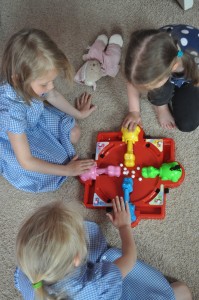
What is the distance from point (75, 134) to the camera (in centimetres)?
128

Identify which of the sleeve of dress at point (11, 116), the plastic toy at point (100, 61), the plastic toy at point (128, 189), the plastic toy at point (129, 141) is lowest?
the plastic toy at point (128, 189)

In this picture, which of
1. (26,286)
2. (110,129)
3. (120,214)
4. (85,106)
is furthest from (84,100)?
(26,286)

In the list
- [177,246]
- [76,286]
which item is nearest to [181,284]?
[177,246]

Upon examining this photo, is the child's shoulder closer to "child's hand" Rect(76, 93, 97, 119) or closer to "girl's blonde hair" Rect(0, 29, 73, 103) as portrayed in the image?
"girl's blonde hair" Rect(0, 29, 73, 103)

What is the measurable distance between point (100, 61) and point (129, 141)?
360mm

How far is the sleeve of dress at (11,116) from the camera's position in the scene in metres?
1.05

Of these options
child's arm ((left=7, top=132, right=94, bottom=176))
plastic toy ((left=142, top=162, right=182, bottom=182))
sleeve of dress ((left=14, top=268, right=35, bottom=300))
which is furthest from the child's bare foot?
sleeve of dress ((left=14, top=268, right=35, bottom=300))

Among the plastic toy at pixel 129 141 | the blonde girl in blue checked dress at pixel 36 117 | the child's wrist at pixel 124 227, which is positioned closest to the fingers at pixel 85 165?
the blonde girl in blue checked dress at pixel 36 117

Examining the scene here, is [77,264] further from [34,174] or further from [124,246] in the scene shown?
[34,174]

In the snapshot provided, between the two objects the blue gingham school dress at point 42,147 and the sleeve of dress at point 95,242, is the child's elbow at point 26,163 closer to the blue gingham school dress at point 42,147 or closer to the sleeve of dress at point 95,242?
the blue gingham school dress at point 42,147

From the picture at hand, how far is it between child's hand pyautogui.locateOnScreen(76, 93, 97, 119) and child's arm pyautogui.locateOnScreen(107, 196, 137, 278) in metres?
0.35

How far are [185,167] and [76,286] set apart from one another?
56 centimetres

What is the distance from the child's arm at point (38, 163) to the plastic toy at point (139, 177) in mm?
52

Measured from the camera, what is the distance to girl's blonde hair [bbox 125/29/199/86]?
0.95 meters
